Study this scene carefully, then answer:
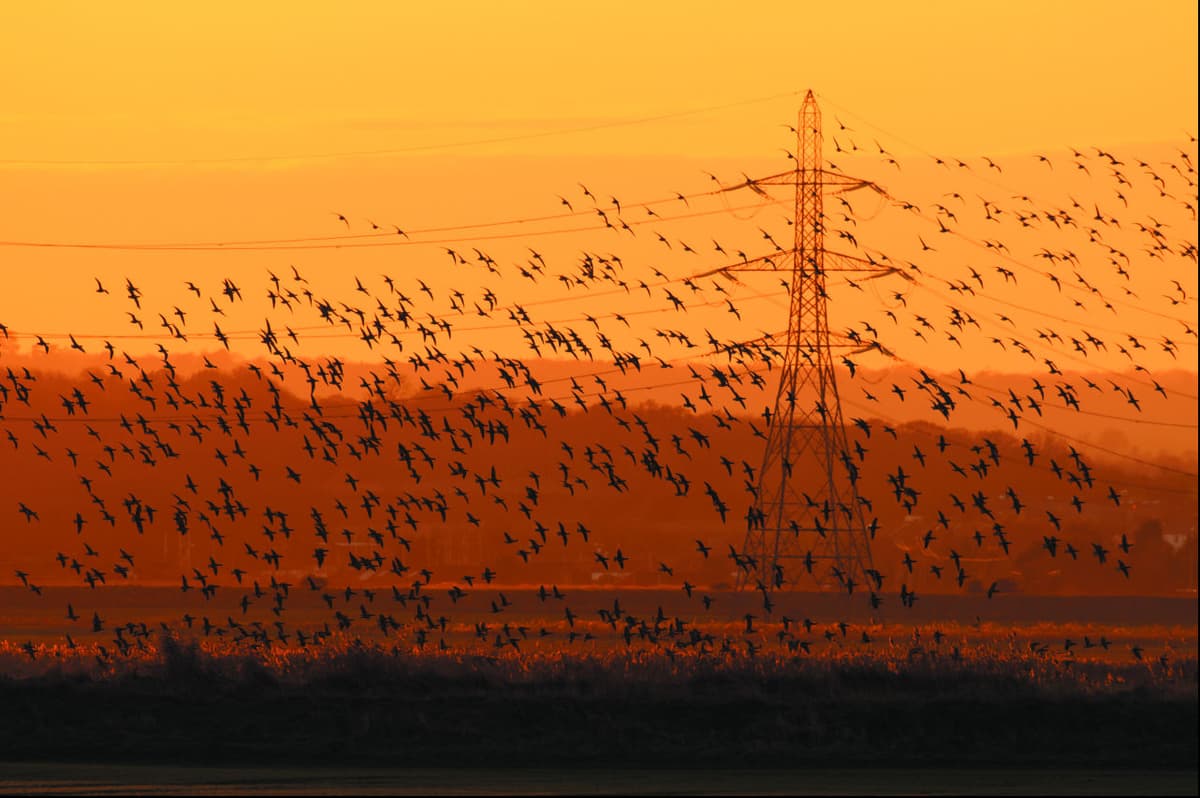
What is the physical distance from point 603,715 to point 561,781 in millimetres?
8603

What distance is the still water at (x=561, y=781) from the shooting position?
4472 centimetres

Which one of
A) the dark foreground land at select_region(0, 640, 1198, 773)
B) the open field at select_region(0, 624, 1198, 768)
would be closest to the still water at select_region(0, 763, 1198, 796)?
the dark foreground land at select_region(0, 640, 1198, 773)

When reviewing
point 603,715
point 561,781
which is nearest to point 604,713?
point 603,715

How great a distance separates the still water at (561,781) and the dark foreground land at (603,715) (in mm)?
1587

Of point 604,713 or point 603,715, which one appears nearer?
point 603,715

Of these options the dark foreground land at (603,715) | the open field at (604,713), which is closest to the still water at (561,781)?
the dark foreground land at (603,715)

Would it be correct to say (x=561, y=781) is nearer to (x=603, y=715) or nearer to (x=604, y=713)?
(x=603, y=715)

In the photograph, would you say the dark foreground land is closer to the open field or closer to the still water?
the open field

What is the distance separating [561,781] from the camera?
46969mm

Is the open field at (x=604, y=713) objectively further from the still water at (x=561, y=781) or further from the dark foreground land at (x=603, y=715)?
the still water at (x=561, y=781)

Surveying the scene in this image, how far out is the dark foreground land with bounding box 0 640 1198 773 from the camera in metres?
52.6

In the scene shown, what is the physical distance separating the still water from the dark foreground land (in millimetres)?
1587

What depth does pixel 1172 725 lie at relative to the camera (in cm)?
5347

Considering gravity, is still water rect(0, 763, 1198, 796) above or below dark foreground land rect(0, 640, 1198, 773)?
below
